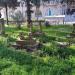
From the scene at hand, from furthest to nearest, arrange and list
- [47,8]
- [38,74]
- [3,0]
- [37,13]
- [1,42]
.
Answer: [47,8], [37,13], [3,0], [1,42], [38,74]

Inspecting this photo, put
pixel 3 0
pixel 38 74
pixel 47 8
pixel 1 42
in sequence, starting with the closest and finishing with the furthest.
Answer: pixel 38 74 → pixel 1 42 → pixel 3 0 → pixel 47 8

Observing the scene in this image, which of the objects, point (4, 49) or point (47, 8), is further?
point (47, 8)

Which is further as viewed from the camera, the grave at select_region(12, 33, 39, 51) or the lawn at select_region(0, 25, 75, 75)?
the grave at select_region(12, 33, 39, 51)

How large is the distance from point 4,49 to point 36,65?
335 centimetres

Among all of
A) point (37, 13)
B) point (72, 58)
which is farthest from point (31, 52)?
point (37, 13)

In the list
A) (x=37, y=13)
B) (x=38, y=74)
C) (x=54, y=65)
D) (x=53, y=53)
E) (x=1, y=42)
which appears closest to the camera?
(x=38, y=74)

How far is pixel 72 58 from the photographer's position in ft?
44.2

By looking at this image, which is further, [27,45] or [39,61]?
[27,45]

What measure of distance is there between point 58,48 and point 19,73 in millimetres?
4853

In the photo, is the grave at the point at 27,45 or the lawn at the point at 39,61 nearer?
the lawn at the point at 39,61

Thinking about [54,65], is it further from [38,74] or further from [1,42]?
[1,42]

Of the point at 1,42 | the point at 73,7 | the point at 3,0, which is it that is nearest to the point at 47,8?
the point at 73,7

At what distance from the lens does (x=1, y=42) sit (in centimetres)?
1777

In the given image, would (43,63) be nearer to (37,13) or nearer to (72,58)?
(72,58)
